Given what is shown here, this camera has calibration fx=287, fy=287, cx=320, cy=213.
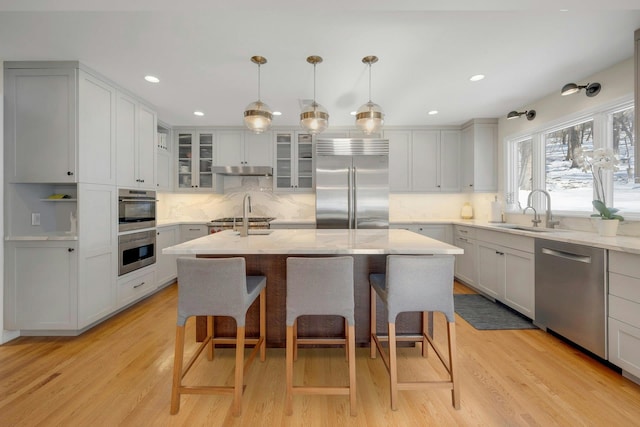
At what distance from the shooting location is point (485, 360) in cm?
216

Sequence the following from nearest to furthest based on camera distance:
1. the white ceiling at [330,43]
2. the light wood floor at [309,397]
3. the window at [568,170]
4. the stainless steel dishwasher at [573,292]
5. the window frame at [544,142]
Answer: the light wood floor at [309,397]
the white ceiling at [330,43]
the stainless steel dishwasher at [573,292]
the window frame at [544,142]
the window at [568,170]

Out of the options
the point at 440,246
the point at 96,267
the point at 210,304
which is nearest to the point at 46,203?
the point at 96,267

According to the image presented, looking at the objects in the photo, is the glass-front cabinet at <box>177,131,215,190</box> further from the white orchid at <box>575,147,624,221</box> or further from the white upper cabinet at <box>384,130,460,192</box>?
the white orchid at <box>575,147,624,221</box>

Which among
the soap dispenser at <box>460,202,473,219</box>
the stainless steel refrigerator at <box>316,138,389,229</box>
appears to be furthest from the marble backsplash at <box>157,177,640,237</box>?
the stainless steel refrigerator at <box>316,138,389,229</box>

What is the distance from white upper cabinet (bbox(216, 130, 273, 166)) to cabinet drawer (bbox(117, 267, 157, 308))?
6.56ft

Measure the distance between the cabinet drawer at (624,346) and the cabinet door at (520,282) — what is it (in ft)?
2.50

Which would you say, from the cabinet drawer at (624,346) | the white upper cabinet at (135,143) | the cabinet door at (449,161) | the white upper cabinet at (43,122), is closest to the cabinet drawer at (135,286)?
the white upper cabinet at (135,143)

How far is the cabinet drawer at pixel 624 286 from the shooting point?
71.9 inches

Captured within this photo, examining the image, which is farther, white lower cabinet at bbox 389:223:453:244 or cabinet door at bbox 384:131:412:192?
cabinet door at bbox 384:131:412:192

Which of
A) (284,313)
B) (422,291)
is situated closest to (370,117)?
(422,291)

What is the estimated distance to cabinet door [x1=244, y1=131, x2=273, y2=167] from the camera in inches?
182

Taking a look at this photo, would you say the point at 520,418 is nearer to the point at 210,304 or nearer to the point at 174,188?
the point at 210,304

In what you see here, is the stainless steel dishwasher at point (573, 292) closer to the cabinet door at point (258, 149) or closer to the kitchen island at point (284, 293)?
the kitchen island at point (284, 293)

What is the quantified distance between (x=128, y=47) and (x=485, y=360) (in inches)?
146
